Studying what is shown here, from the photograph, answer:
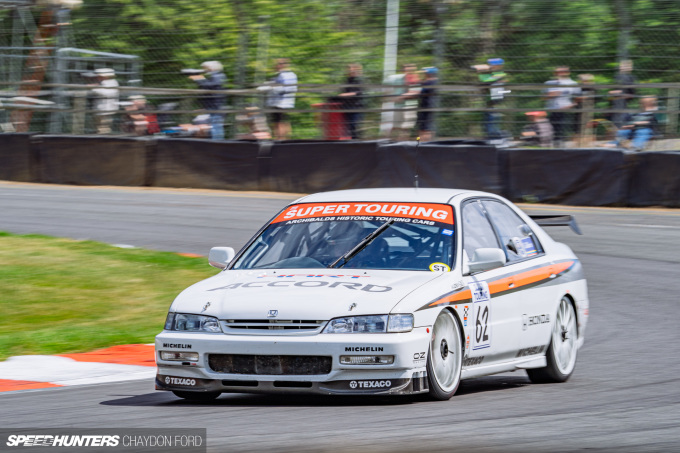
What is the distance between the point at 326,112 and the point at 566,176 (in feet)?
17.1

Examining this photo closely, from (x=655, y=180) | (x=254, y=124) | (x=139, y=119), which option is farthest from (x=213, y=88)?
(x=655, y=180)

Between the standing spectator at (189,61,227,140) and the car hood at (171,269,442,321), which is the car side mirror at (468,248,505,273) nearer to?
the car hood at (171,269,442,321)

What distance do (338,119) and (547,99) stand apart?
13.2 ft

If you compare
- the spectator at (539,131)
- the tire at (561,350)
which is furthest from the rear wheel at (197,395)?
the spectator at (539,131)

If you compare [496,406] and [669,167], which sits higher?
[496,406]

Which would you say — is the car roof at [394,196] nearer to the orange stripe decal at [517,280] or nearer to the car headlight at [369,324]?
the orange stripe decal at [517,280]

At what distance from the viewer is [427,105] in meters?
21.5

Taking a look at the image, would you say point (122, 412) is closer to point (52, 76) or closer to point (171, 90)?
point (171, 90)

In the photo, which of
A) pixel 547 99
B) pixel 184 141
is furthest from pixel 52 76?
pixel 547 99

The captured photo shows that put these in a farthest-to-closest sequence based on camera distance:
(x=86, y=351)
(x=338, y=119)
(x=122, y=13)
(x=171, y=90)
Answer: (x=122, y=13) < (x=171, y=90) < (x=338, y=119) < (x=86, y=351)

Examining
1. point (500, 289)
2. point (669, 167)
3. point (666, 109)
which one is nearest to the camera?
point (500, 289)

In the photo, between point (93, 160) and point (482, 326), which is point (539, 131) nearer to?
point (93, 160)

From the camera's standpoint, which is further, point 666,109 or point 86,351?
point 666,109

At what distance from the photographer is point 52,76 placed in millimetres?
26406
